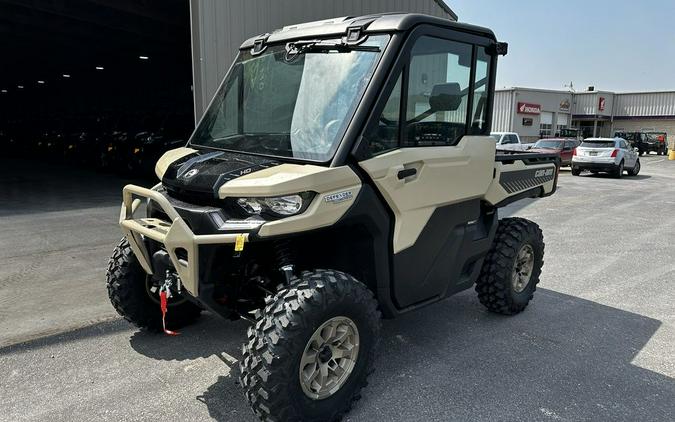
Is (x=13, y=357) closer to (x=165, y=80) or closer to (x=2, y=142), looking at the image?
(x=165, y=80)

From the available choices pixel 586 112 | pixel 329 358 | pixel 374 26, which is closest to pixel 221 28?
pixel 374 26

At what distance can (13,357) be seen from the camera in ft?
12.3

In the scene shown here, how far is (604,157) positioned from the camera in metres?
19.4

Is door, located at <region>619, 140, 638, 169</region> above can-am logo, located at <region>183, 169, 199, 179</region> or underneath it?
underneath

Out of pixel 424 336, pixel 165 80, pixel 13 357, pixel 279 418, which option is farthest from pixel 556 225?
pixel 165 80

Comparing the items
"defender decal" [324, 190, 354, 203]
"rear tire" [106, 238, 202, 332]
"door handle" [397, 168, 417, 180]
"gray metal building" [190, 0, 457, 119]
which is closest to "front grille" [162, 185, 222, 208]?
"defender decal" [324, 190, 354, 203]

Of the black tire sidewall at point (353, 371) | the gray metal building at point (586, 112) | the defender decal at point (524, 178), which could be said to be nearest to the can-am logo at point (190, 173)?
the black tire sidewall at point (353, 371)

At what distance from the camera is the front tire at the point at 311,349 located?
8.80 ft

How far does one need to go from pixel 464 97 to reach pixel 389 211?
44.6 inches

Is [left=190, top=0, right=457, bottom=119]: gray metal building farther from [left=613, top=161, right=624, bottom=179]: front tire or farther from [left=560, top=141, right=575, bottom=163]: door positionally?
[left=560, top=141, right=575, bottom=163]: door

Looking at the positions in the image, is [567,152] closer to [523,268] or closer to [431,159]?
[523,268]

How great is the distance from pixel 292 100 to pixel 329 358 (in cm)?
167

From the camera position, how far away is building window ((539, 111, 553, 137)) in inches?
1769

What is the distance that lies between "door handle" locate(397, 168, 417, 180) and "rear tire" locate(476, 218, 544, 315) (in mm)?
1668
